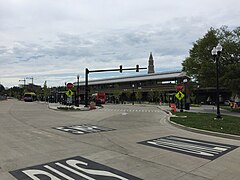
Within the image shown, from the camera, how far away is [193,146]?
9.40 metres


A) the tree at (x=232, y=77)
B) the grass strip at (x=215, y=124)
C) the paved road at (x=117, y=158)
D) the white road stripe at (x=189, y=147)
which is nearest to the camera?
the paved road at (x=117, y=158)

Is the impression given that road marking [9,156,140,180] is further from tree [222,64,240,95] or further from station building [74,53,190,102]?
station building [74,53,190,102]

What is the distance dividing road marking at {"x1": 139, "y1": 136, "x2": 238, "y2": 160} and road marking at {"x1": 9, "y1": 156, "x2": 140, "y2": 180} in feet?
10.5

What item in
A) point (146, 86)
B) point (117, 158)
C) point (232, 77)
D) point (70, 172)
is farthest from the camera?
point (146, 86)

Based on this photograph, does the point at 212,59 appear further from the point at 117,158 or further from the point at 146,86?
the point at 146,86

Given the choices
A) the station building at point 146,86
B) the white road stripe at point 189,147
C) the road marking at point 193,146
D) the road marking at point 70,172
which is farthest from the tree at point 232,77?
Answer: the station building at point 146,86

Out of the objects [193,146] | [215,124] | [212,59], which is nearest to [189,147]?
[193,146]

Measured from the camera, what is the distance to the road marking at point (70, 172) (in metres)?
5.83

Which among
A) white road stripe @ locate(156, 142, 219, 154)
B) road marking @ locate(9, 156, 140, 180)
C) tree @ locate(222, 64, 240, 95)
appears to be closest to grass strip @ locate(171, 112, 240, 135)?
white road stripe @ locate(156, 142, 219, 154)

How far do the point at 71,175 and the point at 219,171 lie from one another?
3.68 m

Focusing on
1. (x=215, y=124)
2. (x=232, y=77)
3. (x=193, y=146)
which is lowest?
(x=193, y=146)

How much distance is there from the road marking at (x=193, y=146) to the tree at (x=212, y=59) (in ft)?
77.7

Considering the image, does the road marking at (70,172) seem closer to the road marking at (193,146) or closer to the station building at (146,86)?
the road marking at (193,146)

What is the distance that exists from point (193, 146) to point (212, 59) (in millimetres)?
29686
